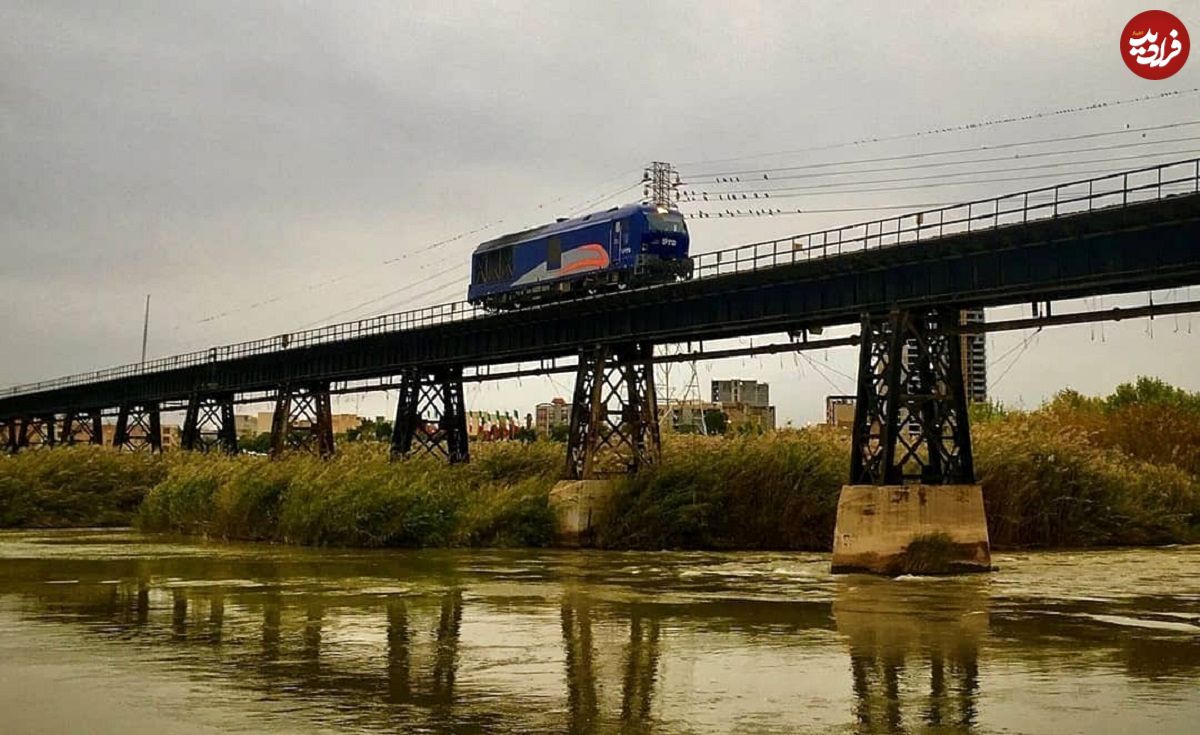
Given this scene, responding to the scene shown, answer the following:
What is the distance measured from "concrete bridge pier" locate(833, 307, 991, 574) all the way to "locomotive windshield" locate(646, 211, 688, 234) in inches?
652

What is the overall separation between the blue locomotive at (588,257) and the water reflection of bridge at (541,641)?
2236 centimetres

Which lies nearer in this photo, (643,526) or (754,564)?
(754,564)

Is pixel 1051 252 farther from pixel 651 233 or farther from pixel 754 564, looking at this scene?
pixel 651 233

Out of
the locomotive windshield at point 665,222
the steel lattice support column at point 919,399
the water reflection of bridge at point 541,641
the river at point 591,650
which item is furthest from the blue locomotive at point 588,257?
the water reflection of bridge at point 541,641

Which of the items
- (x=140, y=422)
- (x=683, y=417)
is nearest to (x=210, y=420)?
(x=140, y=422)

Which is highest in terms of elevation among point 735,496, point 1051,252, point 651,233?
point 651,233

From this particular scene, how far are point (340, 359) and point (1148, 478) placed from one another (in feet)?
123

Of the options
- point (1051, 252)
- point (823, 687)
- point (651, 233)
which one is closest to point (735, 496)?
point (651, 233)

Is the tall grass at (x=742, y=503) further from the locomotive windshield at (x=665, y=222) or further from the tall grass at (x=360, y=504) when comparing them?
the locomotive windshield at (x=665, y=222)

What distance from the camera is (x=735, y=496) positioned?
45.8 metres

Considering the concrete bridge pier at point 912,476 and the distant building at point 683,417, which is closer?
the concrete bridge pier at point 912,476

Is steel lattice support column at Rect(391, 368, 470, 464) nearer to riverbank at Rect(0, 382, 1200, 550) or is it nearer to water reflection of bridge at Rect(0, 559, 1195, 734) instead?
riverbank at Rect(0, 382, 1200, 550)

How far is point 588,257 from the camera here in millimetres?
55000

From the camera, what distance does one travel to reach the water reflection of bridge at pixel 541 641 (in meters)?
15.2
